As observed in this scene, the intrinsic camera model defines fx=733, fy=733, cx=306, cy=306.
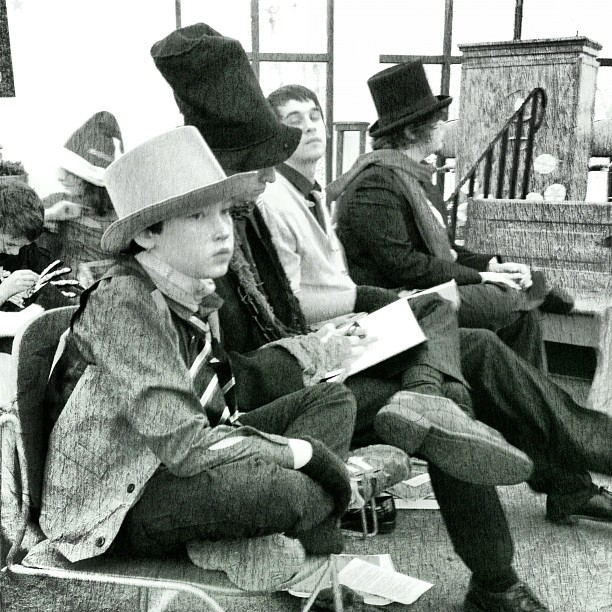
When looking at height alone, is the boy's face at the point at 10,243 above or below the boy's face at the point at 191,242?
below

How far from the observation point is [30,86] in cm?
102

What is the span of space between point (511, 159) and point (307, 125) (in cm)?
69

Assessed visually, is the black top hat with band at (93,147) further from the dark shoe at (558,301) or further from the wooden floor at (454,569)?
the dark shoe at (558,301)

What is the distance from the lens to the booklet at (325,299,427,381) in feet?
4.04

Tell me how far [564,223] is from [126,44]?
3.03 ft

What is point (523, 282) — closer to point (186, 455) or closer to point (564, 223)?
point (564, 223)

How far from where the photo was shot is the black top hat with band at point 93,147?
1127mm

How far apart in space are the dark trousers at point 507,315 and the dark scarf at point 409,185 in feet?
0.46

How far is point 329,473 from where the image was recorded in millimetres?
851

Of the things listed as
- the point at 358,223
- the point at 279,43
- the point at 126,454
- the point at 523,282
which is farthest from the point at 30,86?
the point at 523,282

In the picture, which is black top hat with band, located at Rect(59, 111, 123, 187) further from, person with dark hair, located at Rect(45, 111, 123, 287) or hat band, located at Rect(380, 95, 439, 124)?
hat band, located at Rect(380, 95, 439, 124)

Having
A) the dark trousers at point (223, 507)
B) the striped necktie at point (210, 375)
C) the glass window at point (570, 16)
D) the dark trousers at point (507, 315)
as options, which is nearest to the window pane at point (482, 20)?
the glass window at point (570, 16)

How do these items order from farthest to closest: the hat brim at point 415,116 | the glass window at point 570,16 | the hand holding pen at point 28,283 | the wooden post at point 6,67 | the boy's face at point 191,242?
the hat brim at point 415,116, the hand holding pen at point 28,283, the glass window at point 570,16, the wooden post at point 6,67, the boy's face at point 191,242

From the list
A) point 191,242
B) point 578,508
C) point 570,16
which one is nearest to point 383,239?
point 570,16
